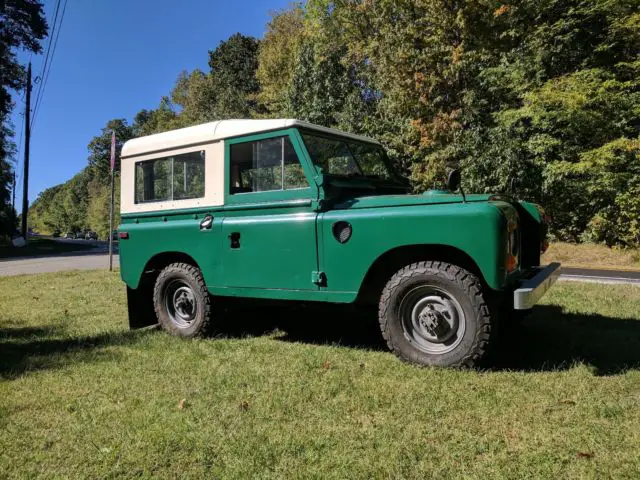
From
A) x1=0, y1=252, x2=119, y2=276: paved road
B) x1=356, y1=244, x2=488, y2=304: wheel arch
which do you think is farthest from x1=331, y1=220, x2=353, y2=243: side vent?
x1=0, y1=252, x2=119, y2=276: paved road

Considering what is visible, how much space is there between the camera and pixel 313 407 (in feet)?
10.8

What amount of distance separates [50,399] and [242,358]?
5.06 feet

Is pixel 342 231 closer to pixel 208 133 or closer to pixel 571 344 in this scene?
pixel 208 133

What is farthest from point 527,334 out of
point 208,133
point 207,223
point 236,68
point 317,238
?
point 236,68

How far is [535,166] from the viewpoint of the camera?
649 inches

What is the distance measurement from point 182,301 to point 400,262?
2.62 m

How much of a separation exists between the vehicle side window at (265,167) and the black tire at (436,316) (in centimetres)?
135

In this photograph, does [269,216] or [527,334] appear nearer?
[269,216]

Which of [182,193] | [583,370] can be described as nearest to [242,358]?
[182,193]

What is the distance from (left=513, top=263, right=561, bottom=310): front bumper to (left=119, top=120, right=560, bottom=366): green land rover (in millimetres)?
10

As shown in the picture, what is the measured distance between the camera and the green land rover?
382cm

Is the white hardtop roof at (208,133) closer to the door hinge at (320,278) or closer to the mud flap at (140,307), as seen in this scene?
the door hinge at (320,278)

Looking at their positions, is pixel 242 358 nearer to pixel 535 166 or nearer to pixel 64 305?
pixel 64 305

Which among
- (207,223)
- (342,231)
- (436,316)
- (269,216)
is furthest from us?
(207,223)
